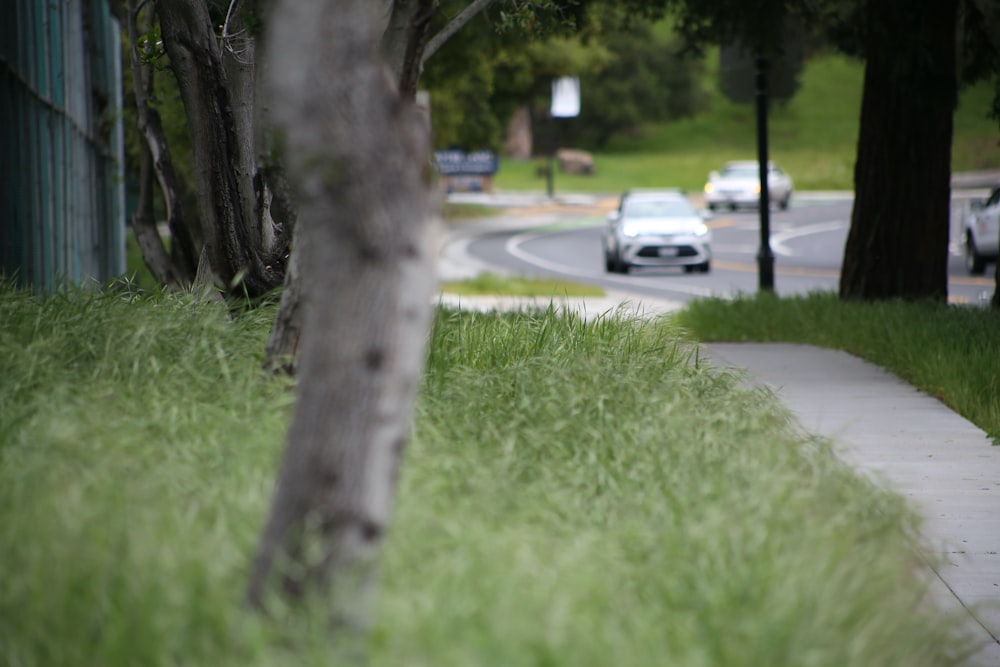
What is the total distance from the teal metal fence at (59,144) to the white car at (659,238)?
1013cm

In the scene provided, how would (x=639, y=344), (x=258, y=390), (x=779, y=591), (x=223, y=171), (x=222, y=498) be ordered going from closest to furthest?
(x=779, y=591) < (x=222, y=498) < (x=258, y=390) < (x=639, y=344) < (x=223, y=171)

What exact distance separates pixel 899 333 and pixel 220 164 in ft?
18.2

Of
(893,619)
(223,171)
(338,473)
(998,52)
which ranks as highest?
(998,52)

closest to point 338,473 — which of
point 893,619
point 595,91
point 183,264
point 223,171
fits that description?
point 893,619

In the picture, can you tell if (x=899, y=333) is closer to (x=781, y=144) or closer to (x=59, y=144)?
(x=59, y=144)

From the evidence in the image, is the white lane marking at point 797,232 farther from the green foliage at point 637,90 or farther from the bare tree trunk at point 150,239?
the green foliage at point 637,90

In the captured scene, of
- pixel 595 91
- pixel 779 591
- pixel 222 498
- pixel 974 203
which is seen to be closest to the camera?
pixel 779 591

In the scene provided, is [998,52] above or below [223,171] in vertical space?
above

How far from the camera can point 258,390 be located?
588cm

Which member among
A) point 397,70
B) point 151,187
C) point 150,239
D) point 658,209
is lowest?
point 658,209

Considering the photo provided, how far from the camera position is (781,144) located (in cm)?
8294

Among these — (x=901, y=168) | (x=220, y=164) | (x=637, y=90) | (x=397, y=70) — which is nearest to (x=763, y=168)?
(x=901, y=168)

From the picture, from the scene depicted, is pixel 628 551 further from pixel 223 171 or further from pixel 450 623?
pixel 223 171

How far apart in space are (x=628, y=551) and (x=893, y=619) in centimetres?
82
